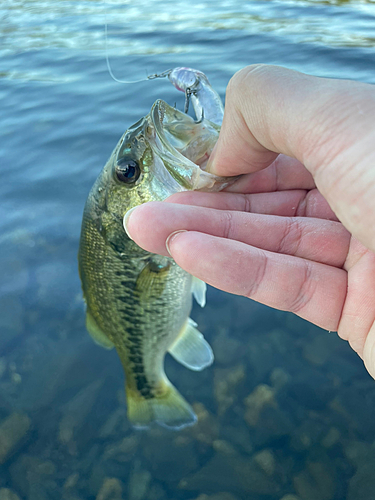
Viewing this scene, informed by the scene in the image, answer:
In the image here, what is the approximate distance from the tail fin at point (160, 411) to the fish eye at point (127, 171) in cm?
161

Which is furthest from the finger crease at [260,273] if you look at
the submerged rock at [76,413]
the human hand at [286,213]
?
the submerged rock at [76,413]

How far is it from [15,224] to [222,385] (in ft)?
8.86

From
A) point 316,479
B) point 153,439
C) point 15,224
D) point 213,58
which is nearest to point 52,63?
point 213,58

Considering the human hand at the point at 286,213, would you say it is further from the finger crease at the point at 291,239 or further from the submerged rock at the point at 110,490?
the submerged rock at the point at 110,490

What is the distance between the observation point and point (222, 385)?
3131 millimetres

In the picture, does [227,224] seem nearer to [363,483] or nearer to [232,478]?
[232,478]

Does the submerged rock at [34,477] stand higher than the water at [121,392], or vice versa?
the water at [121,392]

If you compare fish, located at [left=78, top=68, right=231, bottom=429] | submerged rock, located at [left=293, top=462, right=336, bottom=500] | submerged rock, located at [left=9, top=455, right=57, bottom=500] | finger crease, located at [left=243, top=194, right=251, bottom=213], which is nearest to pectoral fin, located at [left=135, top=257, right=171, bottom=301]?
fish, located at [left=78, top=68, right=231, bottom=429]

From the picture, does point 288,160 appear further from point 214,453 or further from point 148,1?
point 148,1

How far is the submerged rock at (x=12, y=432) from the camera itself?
2.83m

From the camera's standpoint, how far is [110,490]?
272 cm

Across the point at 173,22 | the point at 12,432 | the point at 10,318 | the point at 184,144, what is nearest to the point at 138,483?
the point at 12,432

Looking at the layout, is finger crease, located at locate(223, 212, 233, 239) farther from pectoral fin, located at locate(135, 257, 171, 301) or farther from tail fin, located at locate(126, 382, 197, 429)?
tail fin, located at locate(126, 382, 197, 429)

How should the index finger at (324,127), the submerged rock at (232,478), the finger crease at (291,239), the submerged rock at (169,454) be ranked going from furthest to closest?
the submerged rock at (169,454)
the submerged rock at (232,478)
the finger crease at (291,239)
the index finger at (324,127)
